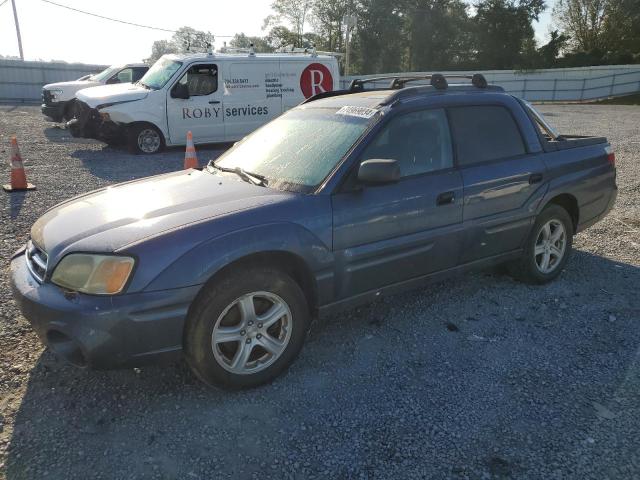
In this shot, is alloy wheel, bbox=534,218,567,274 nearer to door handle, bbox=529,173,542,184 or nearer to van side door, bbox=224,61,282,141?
door handle, bbox=529,173,542,184

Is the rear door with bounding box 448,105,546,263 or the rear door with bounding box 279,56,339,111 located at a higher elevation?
the rear door with bounding box 279,56,339,111

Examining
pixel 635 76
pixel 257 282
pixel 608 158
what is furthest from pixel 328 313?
pixel 635 76

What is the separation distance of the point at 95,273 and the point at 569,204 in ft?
12.9

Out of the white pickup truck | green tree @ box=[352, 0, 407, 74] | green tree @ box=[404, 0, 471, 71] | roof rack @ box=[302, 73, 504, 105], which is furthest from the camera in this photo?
green tree @ box=[352, 0, 407, 74]

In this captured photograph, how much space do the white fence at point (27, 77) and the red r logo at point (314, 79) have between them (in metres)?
19.3

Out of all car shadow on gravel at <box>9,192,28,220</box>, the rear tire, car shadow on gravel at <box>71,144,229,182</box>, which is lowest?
car shadow on gravel at <box>71,144,229,182</box>

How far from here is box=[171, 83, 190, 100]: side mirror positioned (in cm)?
1050

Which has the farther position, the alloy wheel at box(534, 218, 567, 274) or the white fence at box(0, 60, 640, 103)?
the white fence at box(0, 60, 640, 103)

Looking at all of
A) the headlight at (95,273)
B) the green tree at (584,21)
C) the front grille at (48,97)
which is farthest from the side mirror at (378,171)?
the green tree at (584,21)

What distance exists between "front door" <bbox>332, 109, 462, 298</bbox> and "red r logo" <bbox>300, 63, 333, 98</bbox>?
8.82 m

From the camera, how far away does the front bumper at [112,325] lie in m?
2.54

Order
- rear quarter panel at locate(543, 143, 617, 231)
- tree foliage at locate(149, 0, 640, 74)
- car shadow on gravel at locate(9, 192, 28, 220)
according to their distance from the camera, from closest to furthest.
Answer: rear quarter panel at locate(543, 143, 617, 231) → car shadow on gravel at locate(9, 192, 28, 220) → tree foliage at locate(149, 0, 640, 74)

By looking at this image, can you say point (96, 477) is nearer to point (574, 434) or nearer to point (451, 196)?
point (574, 434)

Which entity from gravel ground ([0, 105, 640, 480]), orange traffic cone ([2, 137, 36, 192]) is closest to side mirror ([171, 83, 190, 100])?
orange traffic cone ([2, 137, 36, 192])
